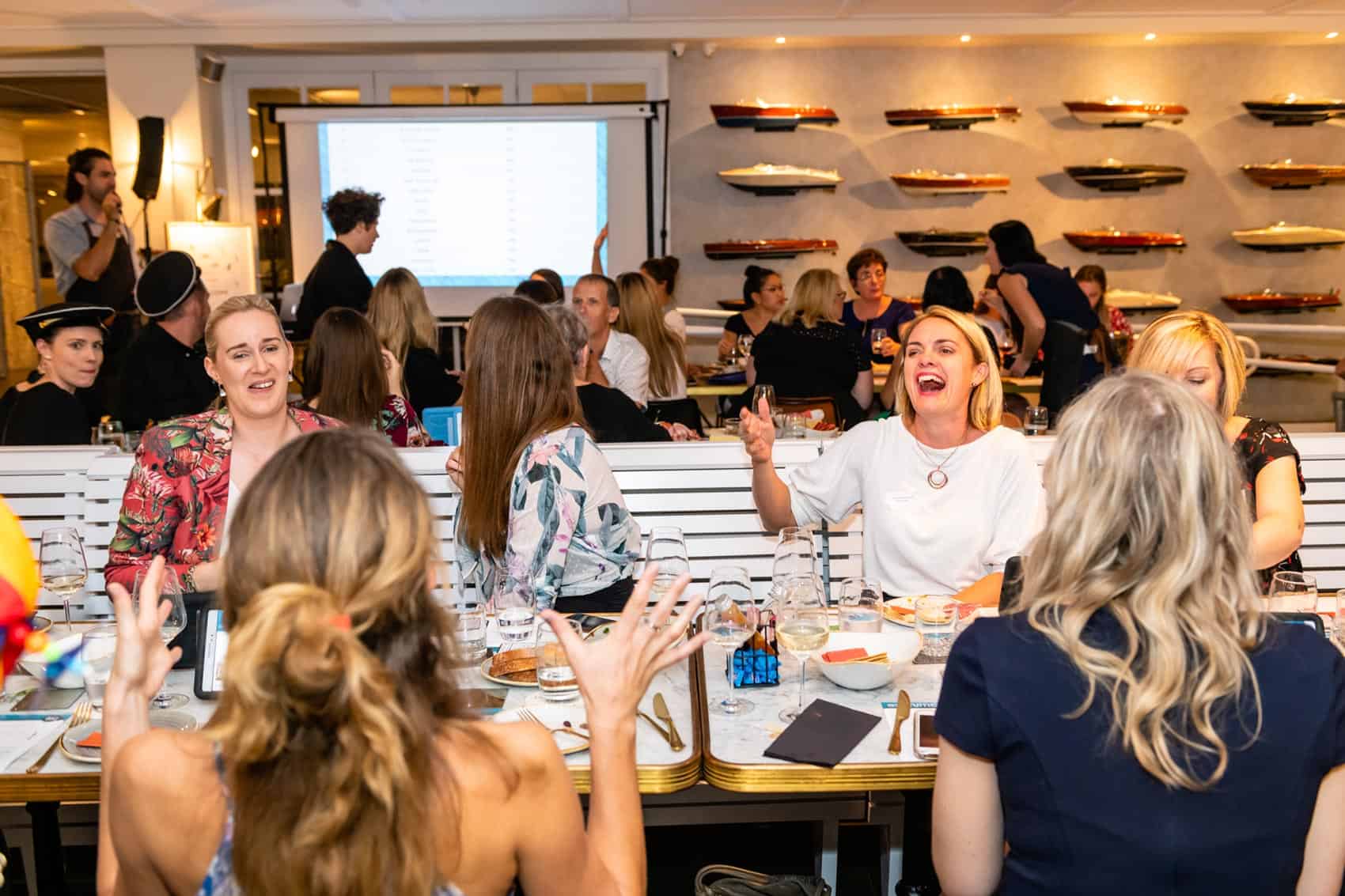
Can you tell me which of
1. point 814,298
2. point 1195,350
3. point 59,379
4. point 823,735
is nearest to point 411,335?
point 59,379

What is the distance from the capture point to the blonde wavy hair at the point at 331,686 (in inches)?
42.2

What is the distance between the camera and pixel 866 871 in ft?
9.55

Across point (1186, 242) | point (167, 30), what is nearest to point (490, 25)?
point (167, 30)

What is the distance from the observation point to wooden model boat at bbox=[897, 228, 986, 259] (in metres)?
8.84

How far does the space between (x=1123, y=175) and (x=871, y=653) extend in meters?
7.65

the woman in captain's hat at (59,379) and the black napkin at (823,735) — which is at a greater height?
the woman in captain's hat at (59,379)

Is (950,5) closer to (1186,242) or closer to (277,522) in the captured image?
(1186,242)

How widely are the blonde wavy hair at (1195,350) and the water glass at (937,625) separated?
875 mm

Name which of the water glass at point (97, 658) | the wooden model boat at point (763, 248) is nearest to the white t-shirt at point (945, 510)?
the water glass at point (97, 658)

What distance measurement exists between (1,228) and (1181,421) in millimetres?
13079

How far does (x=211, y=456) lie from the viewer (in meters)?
2.76

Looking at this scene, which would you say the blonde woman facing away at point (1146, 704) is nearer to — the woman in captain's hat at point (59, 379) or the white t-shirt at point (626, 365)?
the woman in captain's hat at point (59, 379)

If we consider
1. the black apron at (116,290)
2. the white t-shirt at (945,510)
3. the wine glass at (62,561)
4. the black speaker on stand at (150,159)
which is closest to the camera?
the wine glass at (62,561)

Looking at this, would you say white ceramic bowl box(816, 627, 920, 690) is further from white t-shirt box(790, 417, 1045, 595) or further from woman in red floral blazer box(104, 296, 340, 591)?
woman in red floral blazer box(104, 296, 340, 591)
